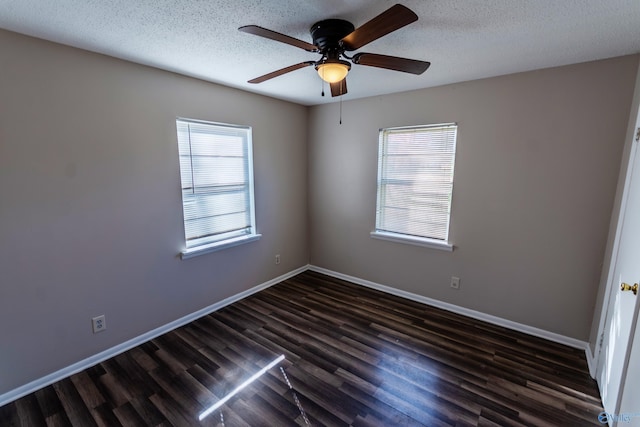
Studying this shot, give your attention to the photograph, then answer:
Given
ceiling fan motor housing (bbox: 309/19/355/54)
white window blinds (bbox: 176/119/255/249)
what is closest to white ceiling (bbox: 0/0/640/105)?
ceiling fan motor housing (bbox: 309/19/355/54)

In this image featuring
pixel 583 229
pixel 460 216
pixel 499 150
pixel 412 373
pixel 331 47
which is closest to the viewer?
pixel 331 47

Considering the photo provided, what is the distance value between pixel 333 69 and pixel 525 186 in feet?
6.70

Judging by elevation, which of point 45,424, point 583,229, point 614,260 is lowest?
point 45,424

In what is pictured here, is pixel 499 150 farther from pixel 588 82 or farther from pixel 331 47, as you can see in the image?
pixel 331 47

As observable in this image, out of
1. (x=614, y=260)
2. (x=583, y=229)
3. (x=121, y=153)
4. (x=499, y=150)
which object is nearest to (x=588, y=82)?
(x=499, y=150)

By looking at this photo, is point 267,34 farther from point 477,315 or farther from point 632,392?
point 477,315

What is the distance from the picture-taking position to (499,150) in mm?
2582

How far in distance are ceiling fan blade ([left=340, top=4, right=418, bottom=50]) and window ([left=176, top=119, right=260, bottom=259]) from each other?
71.6 inches


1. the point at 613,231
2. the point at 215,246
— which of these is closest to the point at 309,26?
the point at 215,246

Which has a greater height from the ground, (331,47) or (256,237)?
(331,47)

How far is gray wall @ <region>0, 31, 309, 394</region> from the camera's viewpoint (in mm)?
1823

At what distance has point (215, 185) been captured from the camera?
297 cm

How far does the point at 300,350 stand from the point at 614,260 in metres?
2.43

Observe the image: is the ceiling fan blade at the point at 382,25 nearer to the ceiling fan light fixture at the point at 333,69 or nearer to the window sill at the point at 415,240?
the ceiling fan light fixture at the point at 333,69
